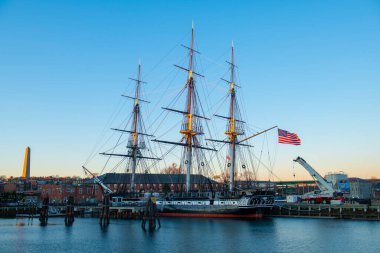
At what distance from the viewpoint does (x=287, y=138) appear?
59750mm

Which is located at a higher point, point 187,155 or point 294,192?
point 187,155

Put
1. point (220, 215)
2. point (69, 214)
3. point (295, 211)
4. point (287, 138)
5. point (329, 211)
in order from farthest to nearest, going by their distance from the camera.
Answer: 1. point (295, 211)
2. point (329, 211)
3. point (69, 214)
4. point (220, 215)
5. point (287, 138)

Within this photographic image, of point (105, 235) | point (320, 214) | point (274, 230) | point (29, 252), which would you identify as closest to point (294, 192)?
point (320, 214)

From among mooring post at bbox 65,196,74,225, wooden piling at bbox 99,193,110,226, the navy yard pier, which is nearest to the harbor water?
the navy yard pier

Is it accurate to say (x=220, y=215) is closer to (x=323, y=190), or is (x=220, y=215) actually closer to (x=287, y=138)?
(x=287, y=138)

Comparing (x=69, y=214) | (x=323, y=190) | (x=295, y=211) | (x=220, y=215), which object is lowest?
(x=69, y=214)

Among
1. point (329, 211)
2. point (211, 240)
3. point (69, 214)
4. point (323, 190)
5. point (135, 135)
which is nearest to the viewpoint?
point (211, 240)

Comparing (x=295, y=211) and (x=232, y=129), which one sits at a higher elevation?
(x=232, y=129)

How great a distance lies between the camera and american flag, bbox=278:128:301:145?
59.2 m

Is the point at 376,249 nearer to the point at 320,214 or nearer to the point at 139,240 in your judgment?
the point at 139,240

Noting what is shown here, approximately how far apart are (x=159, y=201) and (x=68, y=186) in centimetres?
4973

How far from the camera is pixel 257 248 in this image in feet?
117

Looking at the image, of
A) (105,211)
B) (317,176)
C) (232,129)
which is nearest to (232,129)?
(232,129)

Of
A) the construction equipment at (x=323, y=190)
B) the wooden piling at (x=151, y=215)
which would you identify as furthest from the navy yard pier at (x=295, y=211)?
A: the wooden piling at (x=151, y=215)
